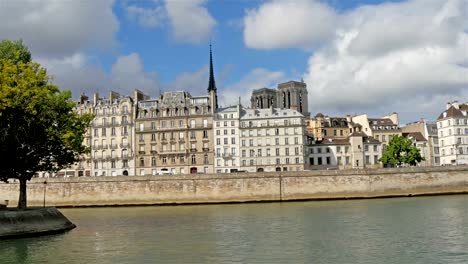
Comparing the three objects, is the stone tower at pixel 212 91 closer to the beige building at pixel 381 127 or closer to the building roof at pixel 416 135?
the beige building at pixel 381 127

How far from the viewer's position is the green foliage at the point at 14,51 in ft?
148

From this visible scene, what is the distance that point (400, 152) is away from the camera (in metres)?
82.4

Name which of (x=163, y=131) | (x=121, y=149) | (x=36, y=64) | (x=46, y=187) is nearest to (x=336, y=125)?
(x=163, y=131)

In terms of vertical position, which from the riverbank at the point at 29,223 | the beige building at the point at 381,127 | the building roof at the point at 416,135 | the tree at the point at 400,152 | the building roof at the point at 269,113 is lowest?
the riverbank at the point at 29,223

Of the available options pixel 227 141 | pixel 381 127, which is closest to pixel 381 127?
pixel 381 127

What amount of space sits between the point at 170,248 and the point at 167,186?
1522 inches

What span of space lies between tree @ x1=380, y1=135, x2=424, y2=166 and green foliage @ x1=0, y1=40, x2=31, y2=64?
180ft

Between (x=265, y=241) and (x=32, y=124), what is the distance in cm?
1636

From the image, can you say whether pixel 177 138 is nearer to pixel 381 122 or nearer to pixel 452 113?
pixel 381 122

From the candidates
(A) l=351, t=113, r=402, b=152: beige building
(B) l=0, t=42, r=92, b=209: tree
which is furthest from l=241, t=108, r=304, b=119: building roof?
(B) l=0, t=42, r=92, b=209: tree

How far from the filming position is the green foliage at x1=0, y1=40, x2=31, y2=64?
44969 mm

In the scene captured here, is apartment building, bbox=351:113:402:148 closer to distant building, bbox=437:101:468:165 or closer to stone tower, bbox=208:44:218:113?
distant building, bbox=437:101:468:165

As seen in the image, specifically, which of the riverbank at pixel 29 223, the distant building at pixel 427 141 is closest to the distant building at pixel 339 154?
the distant building at pixel 427 141

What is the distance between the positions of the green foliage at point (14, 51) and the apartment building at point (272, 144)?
44128mm
